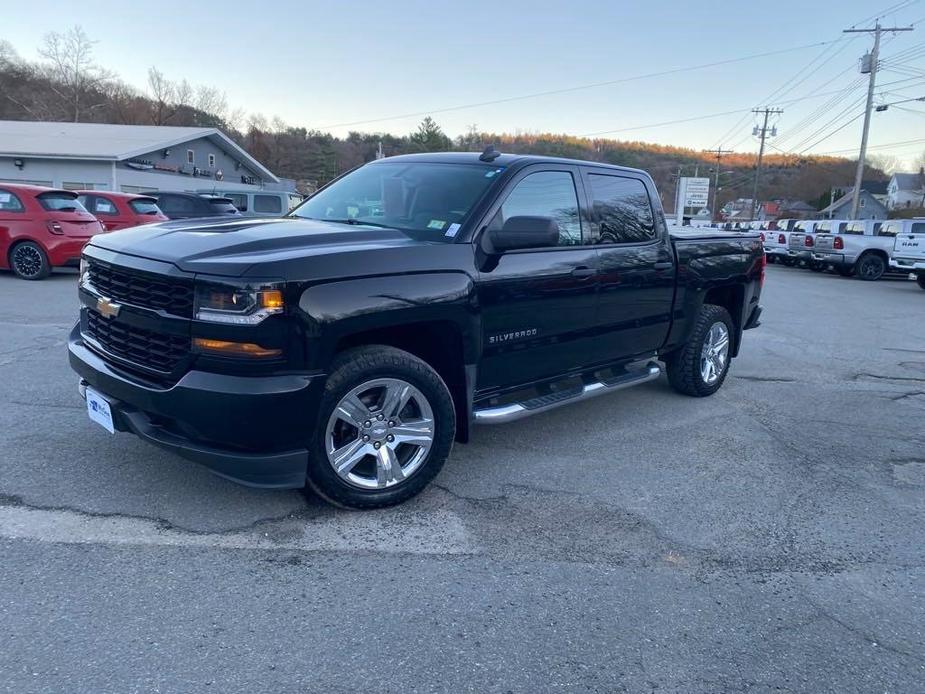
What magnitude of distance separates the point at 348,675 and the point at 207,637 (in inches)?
23.0

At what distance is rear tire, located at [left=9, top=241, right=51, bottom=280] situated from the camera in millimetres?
11789

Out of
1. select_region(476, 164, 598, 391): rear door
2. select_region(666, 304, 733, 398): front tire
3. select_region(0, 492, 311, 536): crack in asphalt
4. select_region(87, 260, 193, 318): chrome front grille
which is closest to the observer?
select_region(87, 260, 193, 318): chrome front grille

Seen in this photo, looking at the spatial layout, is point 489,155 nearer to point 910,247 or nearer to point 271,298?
point 271,298

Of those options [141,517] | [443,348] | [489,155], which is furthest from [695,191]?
[141,517]

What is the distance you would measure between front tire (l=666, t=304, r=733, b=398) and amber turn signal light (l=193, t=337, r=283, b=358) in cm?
412

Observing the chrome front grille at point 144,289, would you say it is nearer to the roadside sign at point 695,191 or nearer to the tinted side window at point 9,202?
the tinted side window at point 9,202

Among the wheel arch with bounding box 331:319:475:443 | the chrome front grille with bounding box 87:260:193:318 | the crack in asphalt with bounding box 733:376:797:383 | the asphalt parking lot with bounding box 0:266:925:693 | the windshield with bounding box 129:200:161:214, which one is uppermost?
the windshield with bounding box 129:200:161:214

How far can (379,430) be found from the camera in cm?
366

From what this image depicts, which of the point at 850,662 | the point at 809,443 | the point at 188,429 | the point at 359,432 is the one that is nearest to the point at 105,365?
the point at 188,429

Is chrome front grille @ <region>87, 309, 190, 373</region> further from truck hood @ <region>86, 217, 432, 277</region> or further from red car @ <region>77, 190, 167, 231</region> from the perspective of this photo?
red car @ <region>77, 190, 167, 231</region>

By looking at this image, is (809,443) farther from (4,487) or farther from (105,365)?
(4,487)

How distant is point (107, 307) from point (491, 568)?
2385 mm

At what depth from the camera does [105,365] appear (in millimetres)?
3654

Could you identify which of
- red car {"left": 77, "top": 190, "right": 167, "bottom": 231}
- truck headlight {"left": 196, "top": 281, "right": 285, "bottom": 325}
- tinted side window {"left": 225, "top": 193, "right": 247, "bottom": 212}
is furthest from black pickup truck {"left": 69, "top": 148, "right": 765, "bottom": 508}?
tinted side window {"left": 225, "top": 193, "right": 247, "bottom": 212}
